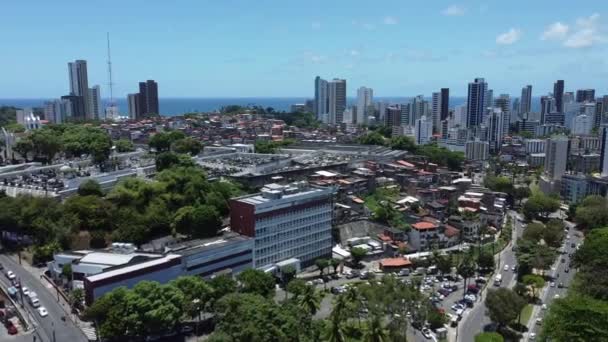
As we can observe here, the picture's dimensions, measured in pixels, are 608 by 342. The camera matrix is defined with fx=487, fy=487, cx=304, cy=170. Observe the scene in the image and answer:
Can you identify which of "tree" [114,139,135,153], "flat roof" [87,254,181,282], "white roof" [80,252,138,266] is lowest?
"white roof" [80,252,138,266]

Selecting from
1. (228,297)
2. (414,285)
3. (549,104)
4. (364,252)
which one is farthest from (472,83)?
(228,297)

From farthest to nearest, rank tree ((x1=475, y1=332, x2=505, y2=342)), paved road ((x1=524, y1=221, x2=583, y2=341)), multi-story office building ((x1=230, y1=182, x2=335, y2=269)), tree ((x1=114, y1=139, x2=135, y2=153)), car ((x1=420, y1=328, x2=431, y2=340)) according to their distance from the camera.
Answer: tree ((x1=114, y1=139, x2=135, y2=153)) < multi-story office building ((x1=230, y1=182, x2=335, y2=269)) < paved road ((x1=524, y1=221, x2=583, y2=341)) < car ((x1=420, y1=328, x2=431, y2=340)) < tree ((x1=475, y1=332, x2=505, y2=342))

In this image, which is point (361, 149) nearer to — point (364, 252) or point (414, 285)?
point (364, 252)

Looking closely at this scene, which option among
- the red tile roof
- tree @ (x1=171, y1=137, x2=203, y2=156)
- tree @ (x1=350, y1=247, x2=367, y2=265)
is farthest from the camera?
tree @ (x1=171, y1=137, x2=203, y2=156)

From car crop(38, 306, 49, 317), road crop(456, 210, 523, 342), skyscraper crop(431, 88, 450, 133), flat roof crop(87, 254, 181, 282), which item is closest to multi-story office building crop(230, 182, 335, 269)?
flat roof crop(87, 254, 181, 282)

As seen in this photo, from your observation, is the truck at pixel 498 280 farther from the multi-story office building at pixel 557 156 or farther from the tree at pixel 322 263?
the multi-story office building at pixel 557 156

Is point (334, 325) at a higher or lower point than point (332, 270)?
higher

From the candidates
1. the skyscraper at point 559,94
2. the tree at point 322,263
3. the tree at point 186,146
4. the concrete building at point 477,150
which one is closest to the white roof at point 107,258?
the tree at point 322,263

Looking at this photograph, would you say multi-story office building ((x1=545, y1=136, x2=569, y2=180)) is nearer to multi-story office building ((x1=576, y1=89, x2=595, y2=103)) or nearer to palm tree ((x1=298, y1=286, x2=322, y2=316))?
palm tree ((x1=298, y1=286, x2=322, y2=316))
